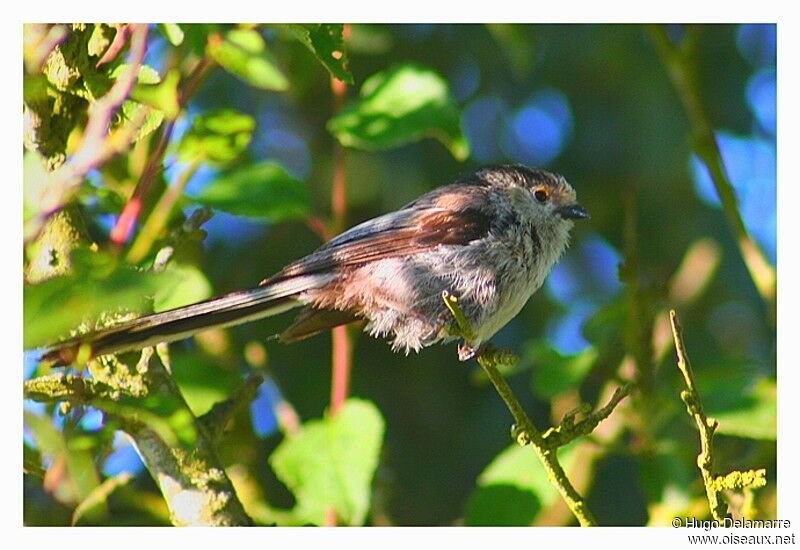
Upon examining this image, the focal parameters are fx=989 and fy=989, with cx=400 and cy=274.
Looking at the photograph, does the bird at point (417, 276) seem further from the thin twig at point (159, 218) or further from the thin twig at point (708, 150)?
the thin twig at point (708, 150)

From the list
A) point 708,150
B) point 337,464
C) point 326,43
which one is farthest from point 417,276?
point 708,150

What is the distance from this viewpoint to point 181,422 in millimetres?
2268

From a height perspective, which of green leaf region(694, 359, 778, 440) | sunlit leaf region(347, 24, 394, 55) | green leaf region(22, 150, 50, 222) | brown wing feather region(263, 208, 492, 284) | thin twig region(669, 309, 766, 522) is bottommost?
green leaf region(694, 359, 778, 440)

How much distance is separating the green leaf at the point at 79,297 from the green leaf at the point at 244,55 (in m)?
1.22

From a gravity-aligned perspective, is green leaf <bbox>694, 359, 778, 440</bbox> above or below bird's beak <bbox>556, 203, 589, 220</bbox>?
below

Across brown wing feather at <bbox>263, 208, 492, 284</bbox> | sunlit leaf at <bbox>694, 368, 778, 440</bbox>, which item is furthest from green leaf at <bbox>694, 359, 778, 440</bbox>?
brown wing feather at <bbox>263, 208, 492, 284</bbox>

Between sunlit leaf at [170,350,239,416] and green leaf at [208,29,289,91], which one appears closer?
green leaf at [208,29,289,91]

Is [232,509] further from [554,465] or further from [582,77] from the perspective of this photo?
[582,77]

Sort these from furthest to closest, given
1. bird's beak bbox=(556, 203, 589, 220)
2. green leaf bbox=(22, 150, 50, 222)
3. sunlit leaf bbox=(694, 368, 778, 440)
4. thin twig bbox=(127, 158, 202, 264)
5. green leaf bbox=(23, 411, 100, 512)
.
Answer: bird's beak bbox=(556, 203, 589, 220), sunlit leaf bbox=(694, 368, 778, 440), thin twig bbox=(127, 158, 202, 264), green leaf bbox=(22, 150, 50, 222), green leaf bbox=(23, 411, 100, 512)

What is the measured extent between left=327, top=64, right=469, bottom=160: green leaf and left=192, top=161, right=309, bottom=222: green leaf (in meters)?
0.22

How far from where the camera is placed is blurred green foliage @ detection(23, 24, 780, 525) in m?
2.40

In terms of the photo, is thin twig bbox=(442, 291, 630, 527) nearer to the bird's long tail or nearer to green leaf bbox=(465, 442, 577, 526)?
green leaf bbox=(465, 442, 577, 526)

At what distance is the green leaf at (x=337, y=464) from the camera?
253 cm

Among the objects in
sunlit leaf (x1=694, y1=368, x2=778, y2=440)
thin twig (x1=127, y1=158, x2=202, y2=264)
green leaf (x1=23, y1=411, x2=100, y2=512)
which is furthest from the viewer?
sunlit leaf (x1=694, y1=368, x2=778, y2=440)
